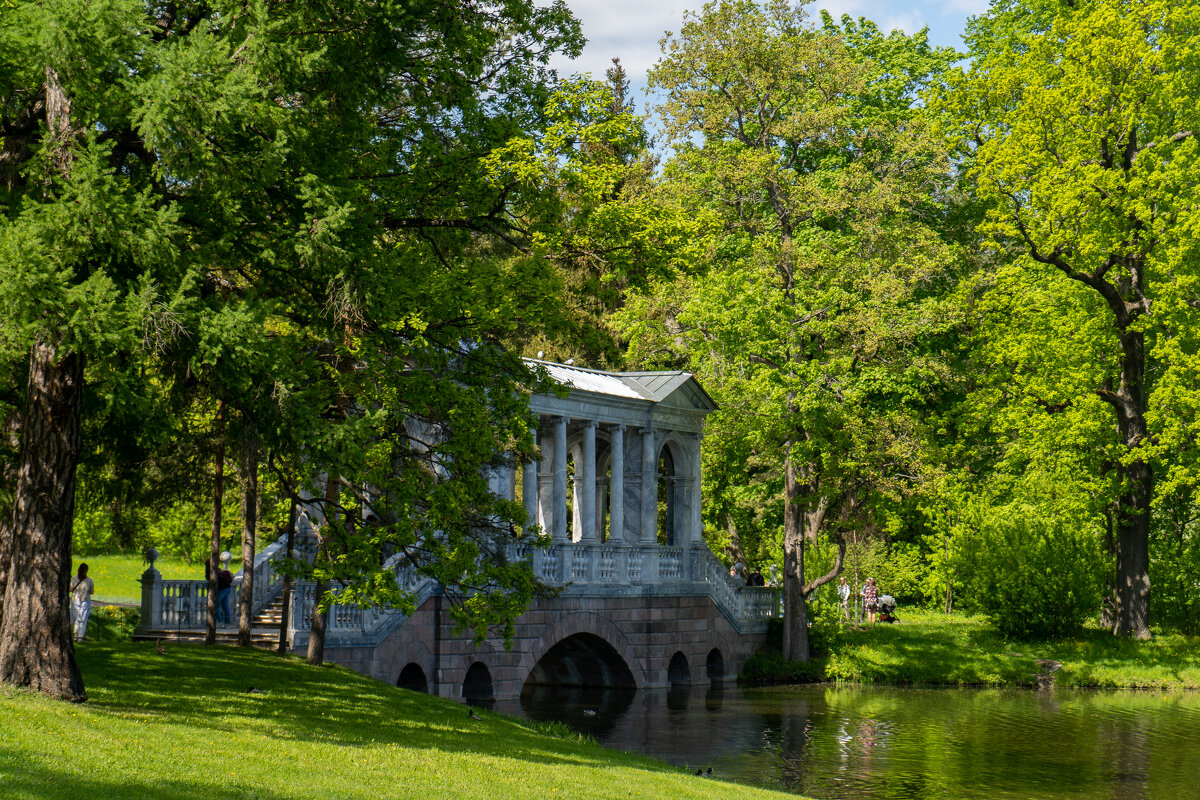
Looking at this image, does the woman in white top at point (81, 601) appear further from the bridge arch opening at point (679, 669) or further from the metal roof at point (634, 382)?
the bridge arch opening at point (679, 669)

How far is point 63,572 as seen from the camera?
14.4 meters

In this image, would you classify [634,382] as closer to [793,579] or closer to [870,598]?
[793,579]

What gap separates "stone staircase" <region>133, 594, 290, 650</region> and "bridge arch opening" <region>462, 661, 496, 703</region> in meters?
4.31

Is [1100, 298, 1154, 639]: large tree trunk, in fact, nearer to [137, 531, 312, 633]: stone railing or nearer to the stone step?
[137, 531, 312, 633]: stone railing

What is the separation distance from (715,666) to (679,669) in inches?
63.8

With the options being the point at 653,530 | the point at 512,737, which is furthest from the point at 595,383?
the point at 512,737

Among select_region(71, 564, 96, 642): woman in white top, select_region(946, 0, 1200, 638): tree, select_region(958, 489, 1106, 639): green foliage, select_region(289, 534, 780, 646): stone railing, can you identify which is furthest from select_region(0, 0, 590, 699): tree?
select_region(958, 489, 1106, 639): green foliage

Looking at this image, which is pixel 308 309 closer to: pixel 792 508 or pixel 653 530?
pixel 653 530

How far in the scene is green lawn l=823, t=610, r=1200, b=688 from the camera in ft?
111

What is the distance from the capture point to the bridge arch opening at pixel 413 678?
25625 mm

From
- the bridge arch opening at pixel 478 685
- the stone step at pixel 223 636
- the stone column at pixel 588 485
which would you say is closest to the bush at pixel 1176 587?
the stone column at pixel 588 485

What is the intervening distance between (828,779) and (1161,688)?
672 inches

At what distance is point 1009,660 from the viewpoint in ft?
115

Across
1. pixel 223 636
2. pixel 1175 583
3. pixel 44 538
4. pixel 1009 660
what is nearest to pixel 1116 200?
pixel 1175 583
